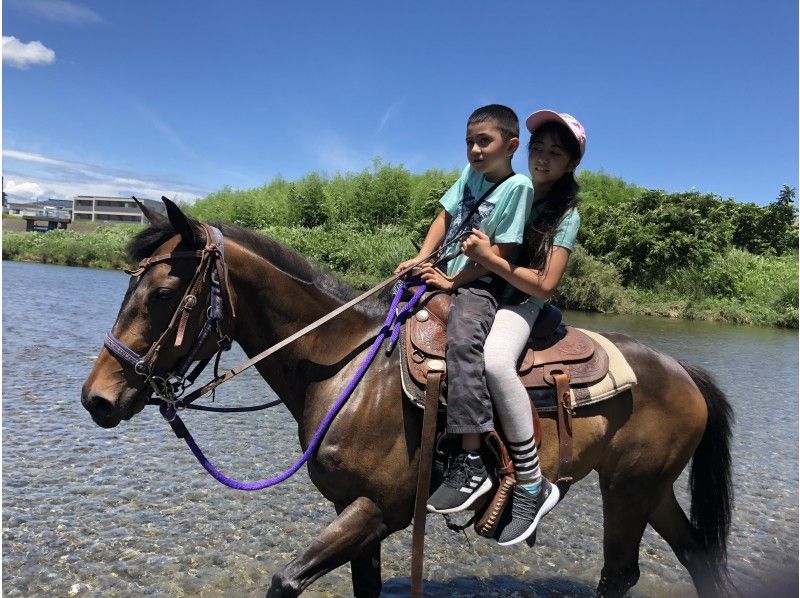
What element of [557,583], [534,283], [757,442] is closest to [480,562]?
[557,583]

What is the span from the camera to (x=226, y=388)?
11547 mm

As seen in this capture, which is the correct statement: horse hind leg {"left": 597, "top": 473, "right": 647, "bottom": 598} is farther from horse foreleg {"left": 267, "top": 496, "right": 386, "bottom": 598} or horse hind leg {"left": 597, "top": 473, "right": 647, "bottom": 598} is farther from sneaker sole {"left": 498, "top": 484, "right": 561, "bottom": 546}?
horse foreleg {"left": 267, "top": 496, "right": 386, "bottom": 598}

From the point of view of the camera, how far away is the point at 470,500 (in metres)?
2.97

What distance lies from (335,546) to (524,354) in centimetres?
146

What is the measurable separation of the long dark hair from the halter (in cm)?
169

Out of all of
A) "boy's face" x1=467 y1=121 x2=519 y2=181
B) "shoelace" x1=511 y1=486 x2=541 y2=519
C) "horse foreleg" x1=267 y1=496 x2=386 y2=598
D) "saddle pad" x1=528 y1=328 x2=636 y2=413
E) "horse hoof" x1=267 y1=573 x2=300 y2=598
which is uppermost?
"boy's face" x1=467 y1=121 x2=519 y2=181

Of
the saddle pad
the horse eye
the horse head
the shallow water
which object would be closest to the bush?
the shallow water

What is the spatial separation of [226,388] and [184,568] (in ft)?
23.0

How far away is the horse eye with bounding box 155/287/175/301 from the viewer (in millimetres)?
2849

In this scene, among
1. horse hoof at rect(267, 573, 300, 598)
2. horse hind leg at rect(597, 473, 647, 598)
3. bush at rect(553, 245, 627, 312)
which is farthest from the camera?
bush at rect(553, 245, 627, 312)

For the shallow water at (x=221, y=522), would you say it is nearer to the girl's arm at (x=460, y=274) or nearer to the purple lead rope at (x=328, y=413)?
the purple lead rope at (x=328, y=413)

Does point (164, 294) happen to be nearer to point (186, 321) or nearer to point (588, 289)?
point (186, 321)

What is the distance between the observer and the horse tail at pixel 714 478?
160 inches

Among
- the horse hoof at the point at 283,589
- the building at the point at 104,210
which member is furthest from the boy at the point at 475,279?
the building at the point at 104,210
